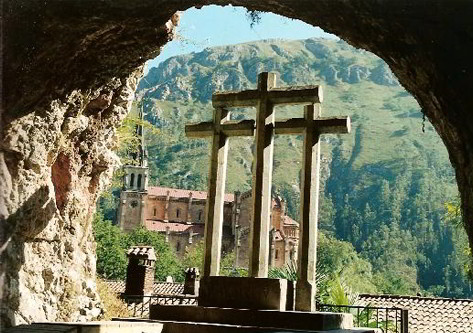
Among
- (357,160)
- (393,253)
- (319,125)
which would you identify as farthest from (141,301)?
(357,160)

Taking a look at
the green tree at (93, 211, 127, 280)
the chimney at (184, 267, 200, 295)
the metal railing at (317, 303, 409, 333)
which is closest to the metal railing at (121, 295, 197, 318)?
the metal railing at (317, 303, 409, 333)

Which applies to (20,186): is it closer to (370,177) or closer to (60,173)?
(60,173)

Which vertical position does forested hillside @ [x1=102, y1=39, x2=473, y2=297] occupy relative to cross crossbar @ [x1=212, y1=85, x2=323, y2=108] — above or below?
above

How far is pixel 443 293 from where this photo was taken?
91.8 meters

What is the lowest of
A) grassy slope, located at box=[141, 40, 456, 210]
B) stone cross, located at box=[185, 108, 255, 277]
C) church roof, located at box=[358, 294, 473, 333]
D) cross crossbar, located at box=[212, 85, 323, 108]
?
church roof, located at box=[358, 294, 473, 333]

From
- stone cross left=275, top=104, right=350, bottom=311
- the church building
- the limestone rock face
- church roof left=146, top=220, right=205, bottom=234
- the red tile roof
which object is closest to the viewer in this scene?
the limestone rock face

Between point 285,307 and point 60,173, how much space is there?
378 centimetres

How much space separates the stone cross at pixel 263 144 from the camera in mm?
6316

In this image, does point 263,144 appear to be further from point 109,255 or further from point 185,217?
point 185,217

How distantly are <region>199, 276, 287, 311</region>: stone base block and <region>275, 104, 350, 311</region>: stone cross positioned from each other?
58cm

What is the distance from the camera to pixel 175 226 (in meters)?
85.9

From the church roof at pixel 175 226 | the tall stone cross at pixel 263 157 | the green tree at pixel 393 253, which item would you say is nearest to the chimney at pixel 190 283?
the tall stone cross at pixel 263 157

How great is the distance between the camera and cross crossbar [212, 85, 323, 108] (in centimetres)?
664

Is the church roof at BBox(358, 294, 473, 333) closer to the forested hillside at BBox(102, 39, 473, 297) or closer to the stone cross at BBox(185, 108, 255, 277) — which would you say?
the stone cross at BBox(185, 108, 255, 277)
